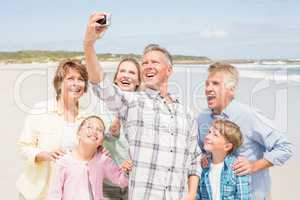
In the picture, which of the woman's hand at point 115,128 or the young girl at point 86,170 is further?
the woman's hand at point 115,128

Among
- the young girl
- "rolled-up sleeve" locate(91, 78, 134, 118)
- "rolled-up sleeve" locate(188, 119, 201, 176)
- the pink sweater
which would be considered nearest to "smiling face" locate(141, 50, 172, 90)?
"rolled-up sleeve" locate(91, 78, 134, 118)

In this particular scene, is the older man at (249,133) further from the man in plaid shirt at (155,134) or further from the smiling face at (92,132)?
the smiling face at (92,132)

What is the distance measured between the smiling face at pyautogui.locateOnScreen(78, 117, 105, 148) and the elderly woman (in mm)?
82

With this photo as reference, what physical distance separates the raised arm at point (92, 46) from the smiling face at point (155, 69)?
314 millimetres

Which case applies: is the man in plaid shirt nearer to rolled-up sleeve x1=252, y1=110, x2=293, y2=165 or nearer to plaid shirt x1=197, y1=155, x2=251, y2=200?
plaid shirt x1=197, y1=155, x2=251, y2=200

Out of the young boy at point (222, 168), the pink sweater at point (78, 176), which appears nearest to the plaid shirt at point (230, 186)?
the young boy at point (222, 168)

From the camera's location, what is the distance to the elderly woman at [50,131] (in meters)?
2.98

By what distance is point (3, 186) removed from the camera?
5.14 m

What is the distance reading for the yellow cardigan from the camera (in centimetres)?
299

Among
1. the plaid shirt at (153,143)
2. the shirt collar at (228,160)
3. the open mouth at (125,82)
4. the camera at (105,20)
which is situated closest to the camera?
the camera at (105,20)

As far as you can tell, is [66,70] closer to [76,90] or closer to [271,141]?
[76,90]

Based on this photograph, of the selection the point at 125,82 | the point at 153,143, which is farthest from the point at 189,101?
the point at 153,143

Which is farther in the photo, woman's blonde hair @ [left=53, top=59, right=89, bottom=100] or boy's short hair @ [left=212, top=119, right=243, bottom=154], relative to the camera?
woman's blonde hair @ [left=53, top=59, right=89, bottom=100]

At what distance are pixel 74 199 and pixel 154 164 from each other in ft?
1.73
